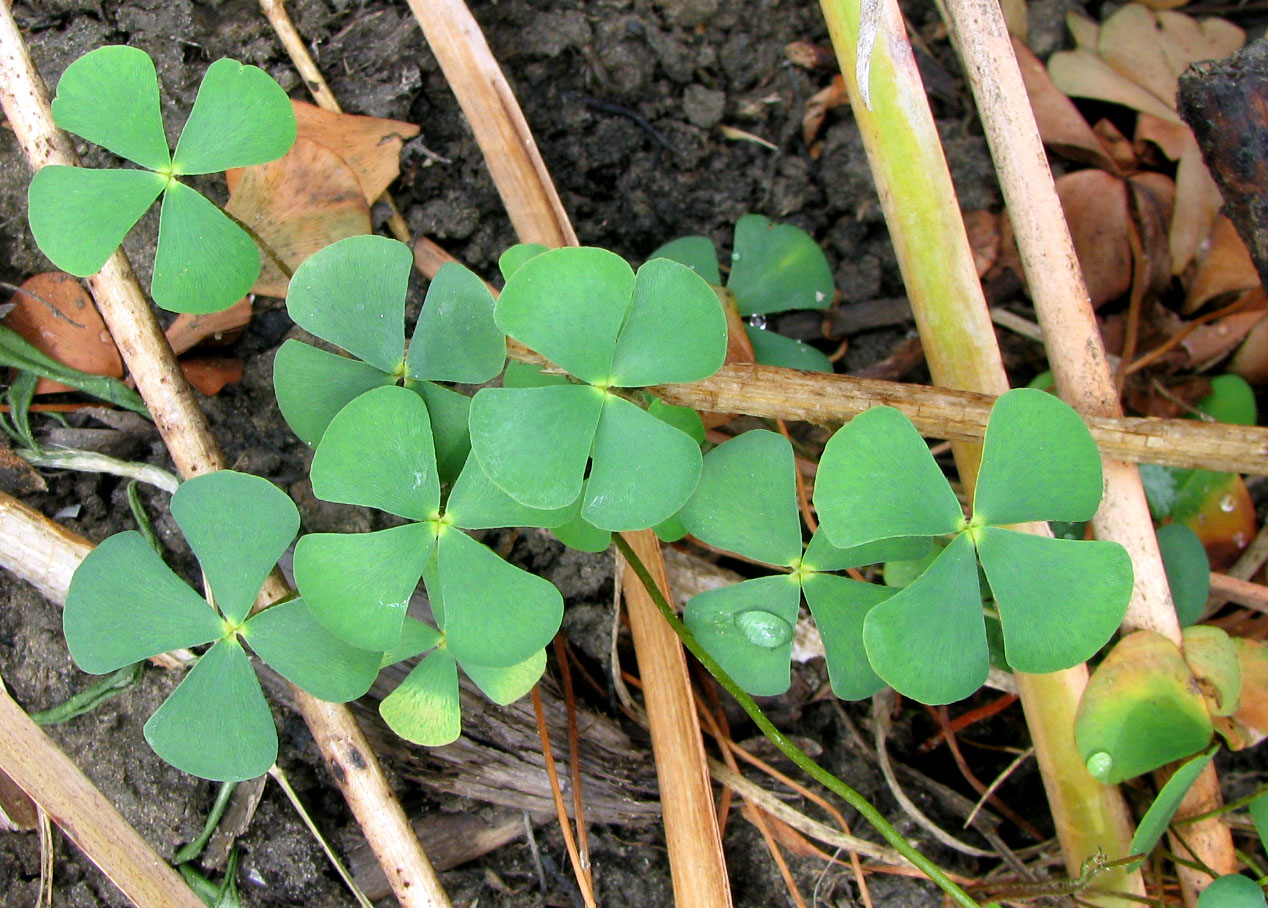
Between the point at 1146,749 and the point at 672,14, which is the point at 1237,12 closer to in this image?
the point at 672,14

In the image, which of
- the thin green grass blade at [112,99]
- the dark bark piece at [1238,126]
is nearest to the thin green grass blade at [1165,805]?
the dark bark piece at [1238,126]

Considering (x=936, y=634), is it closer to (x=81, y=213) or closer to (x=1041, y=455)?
(x=1041, y=455)

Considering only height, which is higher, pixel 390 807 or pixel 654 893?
pixel 390 807

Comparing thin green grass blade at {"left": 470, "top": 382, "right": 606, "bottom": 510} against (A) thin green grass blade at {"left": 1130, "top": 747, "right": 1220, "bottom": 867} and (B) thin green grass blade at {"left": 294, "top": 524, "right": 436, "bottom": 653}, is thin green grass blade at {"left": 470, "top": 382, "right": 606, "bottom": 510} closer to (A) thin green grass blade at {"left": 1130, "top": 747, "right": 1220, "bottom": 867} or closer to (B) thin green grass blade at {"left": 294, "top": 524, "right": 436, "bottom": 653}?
(B) thin green grass blade at {"left": 294, "top": 524, "right": 436, "bottom": 653}

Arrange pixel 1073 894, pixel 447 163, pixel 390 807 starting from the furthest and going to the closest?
pixel 447 163 < pixel 1073 894 < pixel 390 807

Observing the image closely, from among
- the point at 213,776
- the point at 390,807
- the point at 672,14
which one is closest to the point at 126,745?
the point at 213,776

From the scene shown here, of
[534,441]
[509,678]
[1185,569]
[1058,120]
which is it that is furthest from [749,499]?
[1058,120]

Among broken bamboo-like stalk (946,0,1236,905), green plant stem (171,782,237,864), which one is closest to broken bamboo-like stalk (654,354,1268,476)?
broken bamboo-like stalk (946,0,1236,905)
